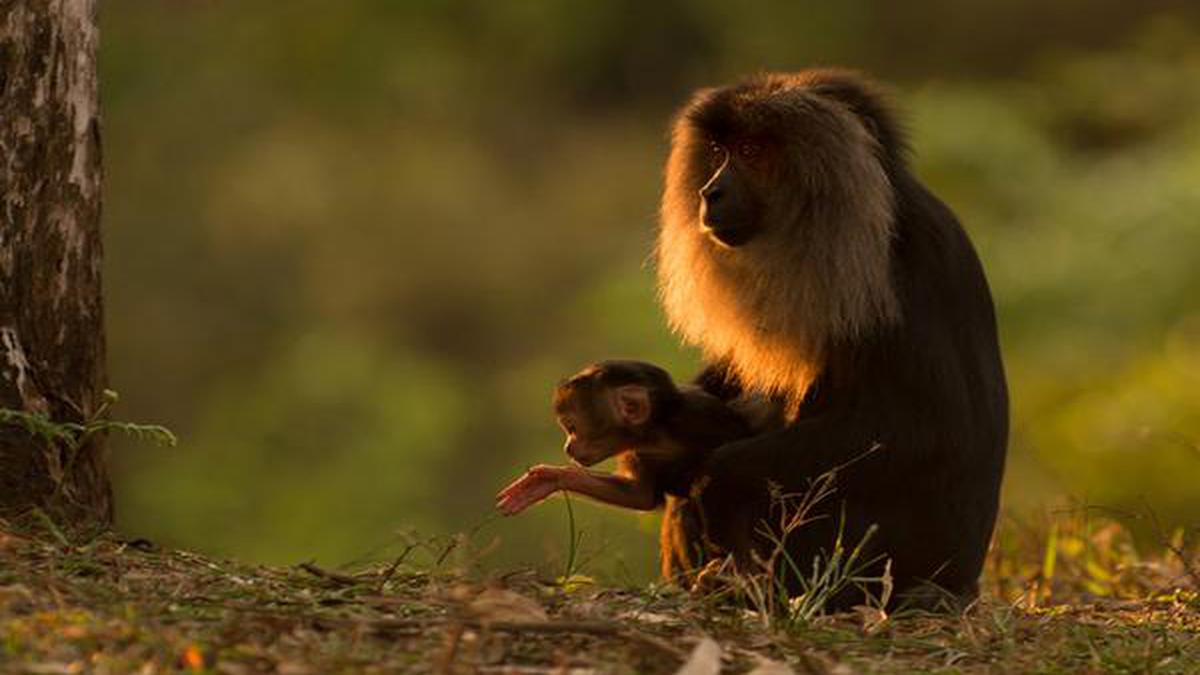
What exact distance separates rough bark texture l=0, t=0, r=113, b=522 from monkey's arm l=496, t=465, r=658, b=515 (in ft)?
3.43

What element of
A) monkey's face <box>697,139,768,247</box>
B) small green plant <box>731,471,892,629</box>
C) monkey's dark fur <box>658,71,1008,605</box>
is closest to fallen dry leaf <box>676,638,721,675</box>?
small green plant <box>731,471,892,629</box>

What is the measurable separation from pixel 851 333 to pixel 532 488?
0.90m

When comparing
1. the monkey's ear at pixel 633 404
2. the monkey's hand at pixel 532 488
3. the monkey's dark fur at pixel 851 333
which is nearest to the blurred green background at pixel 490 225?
the monkey's dark fur at pixel 851 333

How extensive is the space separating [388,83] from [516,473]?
33.8 ft

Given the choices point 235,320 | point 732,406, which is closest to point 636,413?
point 732,406

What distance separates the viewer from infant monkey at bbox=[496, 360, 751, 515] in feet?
17.0

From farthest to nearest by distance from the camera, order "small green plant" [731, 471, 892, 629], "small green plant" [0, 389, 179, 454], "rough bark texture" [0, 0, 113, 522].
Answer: "rough bark texture" [0, 0, 113, 522], "small green plant" [0, 389, 179, 454], "small green plant" [731, 471, 892, 629]

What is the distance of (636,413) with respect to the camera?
5.19m

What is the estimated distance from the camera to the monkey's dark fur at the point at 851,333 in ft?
16.3

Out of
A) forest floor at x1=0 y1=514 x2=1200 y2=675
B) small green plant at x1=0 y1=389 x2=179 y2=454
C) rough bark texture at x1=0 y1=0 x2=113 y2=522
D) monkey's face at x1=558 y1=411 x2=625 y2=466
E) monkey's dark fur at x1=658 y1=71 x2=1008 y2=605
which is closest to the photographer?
forest floor at x1=0 y1=514 x2=1200 y2=675

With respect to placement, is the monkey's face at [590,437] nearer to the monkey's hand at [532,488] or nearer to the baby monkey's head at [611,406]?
the baby monkey's head at [611,406]

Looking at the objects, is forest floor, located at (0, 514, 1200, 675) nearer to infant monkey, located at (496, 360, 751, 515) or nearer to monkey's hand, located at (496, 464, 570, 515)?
monkey's hand, located at (496, 464, 570, 515)

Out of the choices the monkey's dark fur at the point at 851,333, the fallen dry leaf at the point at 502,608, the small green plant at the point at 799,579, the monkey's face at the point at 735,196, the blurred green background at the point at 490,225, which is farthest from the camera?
the blurred green background at the point at 490,225

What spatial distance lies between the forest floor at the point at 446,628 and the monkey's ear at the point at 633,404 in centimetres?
81
